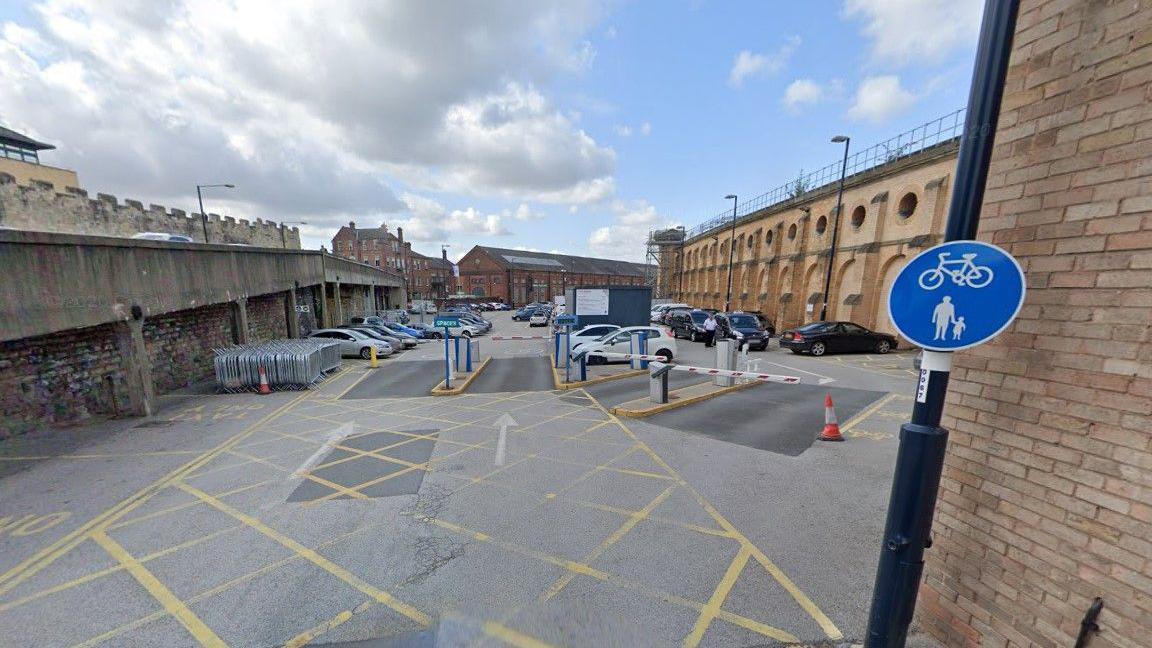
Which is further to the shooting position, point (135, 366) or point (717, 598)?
point (135, 366)

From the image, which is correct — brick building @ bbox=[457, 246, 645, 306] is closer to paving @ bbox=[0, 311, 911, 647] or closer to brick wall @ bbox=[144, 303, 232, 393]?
brick wall @ bbox=[144, 303, 232, 393]

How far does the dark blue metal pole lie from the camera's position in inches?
78.9

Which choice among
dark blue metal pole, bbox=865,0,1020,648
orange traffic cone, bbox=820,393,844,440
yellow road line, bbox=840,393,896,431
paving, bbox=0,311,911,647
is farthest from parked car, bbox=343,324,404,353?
dark blue metal pole, bbox=865,0,1020,648

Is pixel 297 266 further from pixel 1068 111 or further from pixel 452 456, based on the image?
pixel 1068 111

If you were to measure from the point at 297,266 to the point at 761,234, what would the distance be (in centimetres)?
2949

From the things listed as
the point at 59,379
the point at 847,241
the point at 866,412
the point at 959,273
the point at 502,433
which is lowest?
the point at 502,433

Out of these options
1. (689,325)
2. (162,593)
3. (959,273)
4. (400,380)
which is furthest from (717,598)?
(689,325)

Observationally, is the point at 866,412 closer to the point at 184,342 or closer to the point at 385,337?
the point at 184,342

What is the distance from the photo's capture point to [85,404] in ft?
27.7

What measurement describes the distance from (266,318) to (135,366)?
8.60m

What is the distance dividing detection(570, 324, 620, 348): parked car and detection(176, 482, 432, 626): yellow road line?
428 inches

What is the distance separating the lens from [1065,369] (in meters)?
2.14

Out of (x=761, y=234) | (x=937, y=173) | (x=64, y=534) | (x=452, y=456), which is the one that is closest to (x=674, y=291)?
(x=761, y=234)

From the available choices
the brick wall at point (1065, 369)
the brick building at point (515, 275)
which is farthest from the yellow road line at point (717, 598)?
the brick building at point (515, 275)
